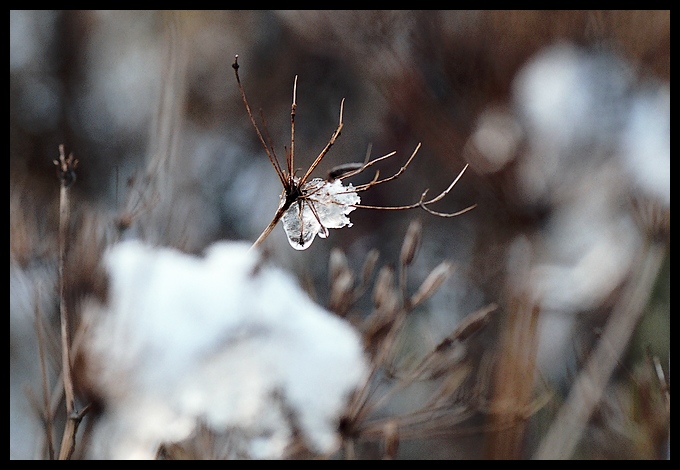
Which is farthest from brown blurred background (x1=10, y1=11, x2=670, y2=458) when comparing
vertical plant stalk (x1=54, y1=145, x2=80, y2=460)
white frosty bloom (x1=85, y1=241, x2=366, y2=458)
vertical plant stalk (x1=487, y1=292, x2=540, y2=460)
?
vertical plant stalk (x1=54, y1=145, x2=80, y2=460)

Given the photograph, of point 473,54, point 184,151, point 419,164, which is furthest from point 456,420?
point 419,164

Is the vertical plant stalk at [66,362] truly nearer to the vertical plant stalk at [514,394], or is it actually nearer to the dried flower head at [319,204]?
the dried flower head at [319,204]

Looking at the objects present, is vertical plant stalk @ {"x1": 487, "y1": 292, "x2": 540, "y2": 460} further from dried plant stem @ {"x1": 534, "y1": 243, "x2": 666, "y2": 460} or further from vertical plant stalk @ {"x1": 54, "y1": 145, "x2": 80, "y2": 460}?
vertical plant stalk @ {"x1": 54, "y1": 145, "x2": 80, "y2": 460}

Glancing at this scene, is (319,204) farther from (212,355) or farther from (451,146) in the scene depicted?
(451,146)

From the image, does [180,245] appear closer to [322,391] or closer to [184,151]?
[322,391]

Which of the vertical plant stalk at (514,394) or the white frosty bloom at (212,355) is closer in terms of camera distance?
the white frosty bloom at (212,355)

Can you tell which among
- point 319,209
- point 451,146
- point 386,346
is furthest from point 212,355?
point 451,146

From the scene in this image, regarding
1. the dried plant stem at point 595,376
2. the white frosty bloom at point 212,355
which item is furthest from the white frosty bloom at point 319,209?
the dried plant stem at point 595,376
